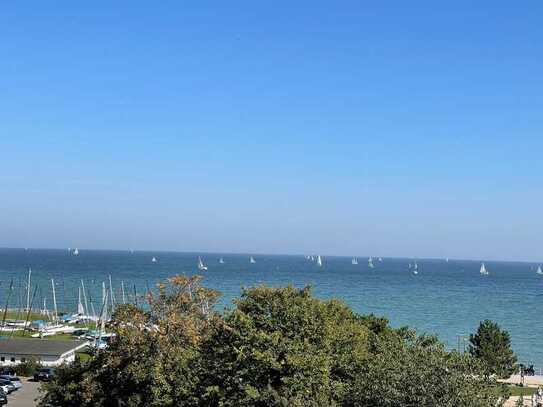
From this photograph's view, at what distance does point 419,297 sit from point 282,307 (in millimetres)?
135670

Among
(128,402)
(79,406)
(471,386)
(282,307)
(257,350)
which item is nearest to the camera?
(471,386)

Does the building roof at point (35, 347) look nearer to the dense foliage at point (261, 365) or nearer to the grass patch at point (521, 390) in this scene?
the dense foliage at point (261, 365)

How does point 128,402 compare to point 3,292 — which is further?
point 3,292

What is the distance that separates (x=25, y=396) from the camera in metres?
47.1

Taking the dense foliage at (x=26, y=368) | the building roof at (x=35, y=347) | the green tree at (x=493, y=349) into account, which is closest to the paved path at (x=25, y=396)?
the dense foliage at (x=26, y=368)

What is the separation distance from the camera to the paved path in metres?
43.8

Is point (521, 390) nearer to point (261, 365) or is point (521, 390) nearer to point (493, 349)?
point (493, 349)

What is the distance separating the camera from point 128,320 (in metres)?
32.4

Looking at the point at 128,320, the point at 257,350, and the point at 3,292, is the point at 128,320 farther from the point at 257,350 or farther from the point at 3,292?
the point at 3,292

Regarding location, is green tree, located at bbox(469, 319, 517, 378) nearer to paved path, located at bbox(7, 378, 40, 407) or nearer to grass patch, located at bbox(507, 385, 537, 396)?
grass patch, located at bbox(507, 385, 537, 396)

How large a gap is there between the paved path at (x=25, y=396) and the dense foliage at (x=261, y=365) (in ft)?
42.4

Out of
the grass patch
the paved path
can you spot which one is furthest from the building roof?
the grass patch

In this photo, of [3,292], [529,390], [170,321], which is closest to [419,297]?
[3,292]

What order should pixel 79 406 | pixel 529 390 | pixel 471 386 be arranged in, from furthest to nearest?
pixel 529 390
pixel 79 406
pixel 471 386
